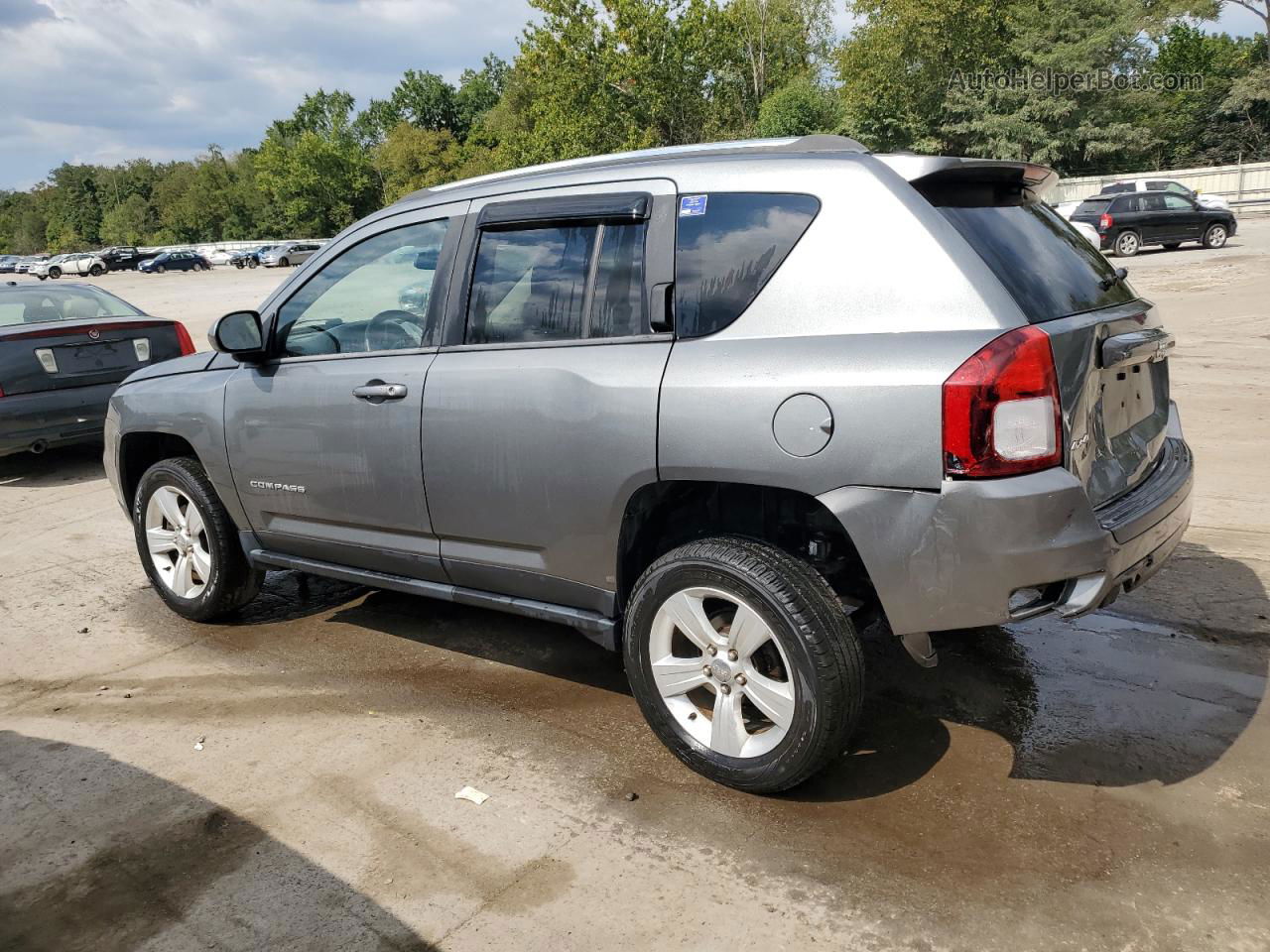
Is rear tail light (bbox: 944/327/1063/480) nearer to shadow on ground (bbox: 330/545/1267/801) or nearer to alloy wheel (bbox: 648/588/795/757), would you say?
alloy wheel (bbox: 648/588/795/757)

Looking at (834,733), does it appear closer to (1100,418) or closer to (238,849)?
(1100,418)

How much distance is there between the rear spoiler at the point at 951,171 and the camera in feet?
9.48

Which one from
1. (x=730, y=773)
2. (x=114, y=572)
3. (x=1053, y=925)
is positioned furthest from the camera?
(x=114, y=572)

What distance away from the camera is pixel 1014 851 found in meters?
2.78

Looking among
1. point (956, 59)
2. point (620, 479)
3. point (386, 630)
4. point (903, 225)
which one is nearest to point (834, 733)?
point (620, 479)

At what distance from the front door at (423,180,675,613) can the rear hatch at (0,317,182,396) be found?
5.85 m

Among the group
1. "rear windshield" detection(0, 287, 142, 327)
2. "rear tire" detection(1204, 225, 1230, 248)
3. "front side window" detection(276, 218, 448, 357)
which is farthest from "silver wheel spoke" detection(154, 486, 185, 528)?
"rear tire" detection(1204, 225, 1230, 248)

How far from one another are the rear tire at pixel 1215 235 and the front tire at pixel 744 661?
1039 inches

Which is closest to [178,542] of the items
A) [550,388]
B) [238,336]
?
[238,336]

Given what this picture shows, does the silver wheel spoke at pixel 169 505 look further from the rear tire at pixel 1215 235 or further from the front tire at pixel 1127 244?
the rear tire at pixel 1215 235

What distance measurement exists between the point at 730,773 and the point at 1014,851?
0.84 meters

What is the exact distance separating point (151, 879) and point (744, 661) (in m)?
1.84

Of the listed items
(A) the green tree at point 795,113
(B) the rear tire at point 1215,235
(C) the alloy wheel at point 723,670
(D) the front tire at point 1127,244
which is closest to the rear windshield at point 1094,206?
(D) the front tire at point 1127,244

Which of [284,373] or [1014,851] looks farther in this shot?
[284,373]
